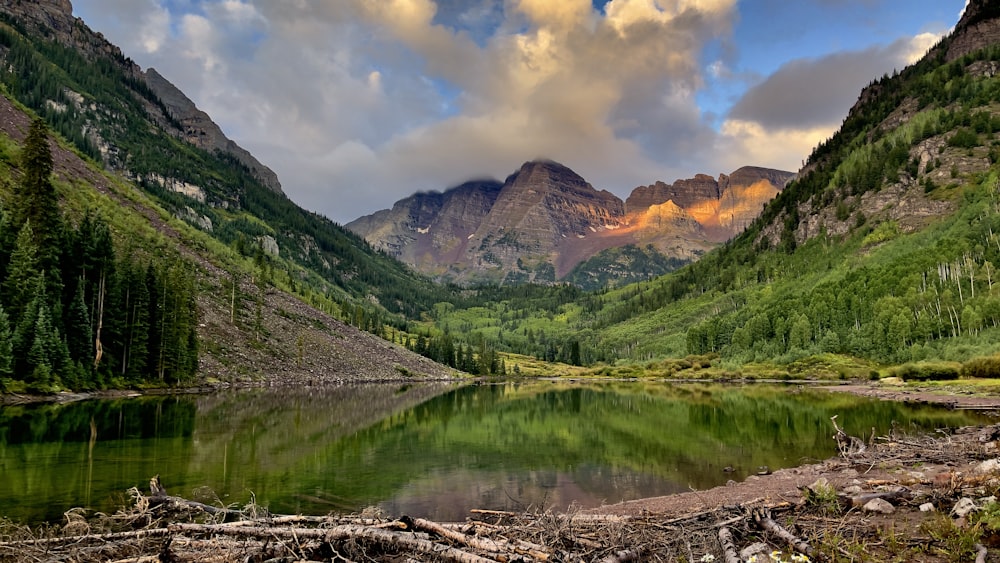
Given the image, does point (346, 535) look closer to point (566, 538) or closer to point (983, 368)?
point (566, 538)

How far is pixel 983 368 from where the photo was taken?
258 ft

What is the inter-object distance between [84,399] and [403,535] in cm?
6408

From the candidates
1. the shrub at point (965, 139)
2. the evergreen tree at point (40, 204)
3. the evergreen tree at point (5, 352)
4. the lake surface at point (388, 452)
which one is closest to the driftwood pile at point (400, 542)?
the lake surface at point (388, 452)

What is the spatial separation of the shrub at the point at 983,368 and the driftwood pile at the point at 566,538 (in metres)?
86.9

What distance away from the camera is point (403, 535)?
10.2 meters

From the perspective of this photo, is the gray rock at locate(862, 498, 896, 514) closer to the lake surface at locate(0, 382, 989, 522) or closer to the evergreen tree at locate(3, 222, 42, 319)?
the lake surface at locate(0, 382, 989, 522)

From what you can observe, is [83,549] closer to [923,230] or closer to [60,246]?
[60,246]

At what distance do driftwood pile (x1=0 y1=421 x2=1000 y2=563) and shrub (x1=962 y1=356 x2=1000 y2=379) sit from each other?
285 ft

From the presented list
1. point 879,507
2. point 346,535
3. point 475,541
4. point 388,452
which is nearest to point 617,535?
point 475,541

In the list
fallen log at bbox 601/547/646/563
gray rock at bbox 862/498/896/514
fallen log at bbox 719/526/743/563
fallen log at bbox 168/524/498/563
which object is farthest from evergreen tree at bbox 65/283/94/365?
gray rock at bbox 862/498/896/514

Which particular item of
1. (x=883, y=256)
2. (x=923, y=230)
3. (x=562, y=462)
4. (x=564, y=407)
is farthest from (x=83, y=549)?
(x=923, y=230)

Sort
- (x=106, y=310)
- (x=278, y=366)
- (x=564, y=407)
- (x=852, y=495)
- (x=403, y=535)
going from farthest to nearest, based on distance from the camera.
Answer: (x=278, y=366), (x=564, y=407), (x=106, y=310), (x=852, y=495), (x=403, y=535)

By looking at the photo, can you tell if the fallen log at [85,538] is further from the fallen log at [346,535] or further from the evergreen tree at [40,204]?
the evergreen tree at [40,204]

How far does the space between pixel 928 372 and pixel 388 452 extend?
9527cm
